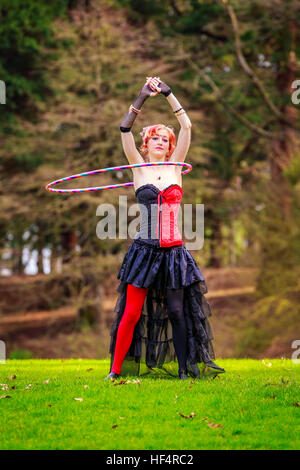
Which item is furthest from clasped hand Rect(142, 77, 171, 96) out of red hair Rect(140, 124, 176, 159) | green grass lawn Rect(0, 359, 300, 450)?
green grass lawn Rect(0, 359, 300, 450)

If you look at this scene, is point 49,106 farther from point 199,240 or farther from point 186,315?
point 186,315

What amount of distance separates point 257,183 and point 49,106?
24.1 ft

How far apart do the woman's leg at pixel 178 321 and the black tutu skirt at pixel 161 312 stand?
0.29 ft

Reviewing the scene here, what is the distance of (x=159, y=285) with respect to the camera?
5.50 meters

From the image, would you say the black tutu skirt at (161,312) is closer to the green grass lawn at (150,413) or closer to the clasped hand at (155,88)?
the green grass lawn at (150,413)

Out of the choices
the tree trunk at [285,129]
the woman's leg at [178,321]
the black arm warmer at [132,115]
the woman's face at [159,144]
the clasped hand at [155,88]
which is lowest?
the woman's leg at [178,321]

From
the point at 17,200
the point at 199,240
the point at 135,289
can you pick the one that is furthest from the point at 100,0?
the point at 135,289

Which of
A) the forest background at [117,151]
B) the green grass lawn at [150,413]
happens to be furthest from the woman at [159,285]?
the forest background at [117,151]

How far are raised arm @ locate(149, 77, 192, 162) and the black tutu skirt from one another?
92 cm

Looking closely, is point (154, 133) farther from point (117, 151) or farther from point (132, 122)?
point (117, 151)

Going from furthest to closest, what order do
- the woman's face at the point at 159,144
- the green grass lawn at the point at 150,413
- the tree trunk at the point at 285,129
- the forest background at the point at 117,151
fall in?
1. the tree trunk at the point at 285,129
2. the forest background at the point at 117,151
3. the woman's face at the point at 159,144
4. the green grass lawn at the point at 150,413

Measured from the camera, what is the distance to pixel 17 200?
15.6m

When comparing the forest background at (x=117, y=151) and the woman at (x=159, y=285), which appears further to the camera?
the forest background at (x=117, y=151)

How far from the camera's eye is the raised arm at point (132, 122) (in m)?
5.50
